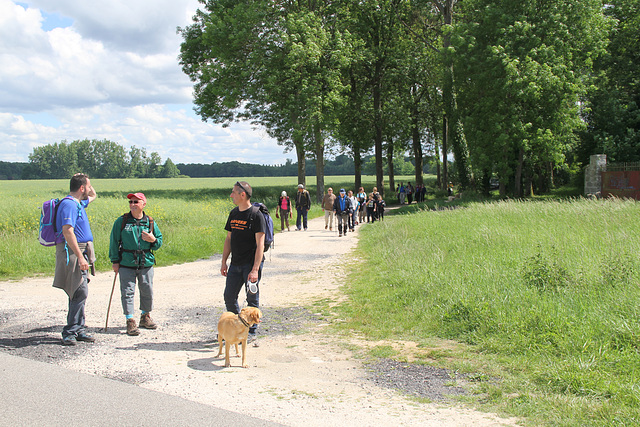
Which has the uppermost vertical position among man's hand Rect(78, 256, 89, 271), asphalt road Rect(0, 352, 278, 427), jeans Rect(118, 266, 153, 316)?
man's hand Rect(78, 256, 89, 271)

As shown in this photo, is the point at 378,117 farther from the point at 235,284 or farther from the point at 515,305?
the point at 235,284

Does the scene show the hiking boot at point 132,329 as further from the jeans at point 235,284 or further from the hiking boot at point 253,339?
the hiking boot at point 253,339

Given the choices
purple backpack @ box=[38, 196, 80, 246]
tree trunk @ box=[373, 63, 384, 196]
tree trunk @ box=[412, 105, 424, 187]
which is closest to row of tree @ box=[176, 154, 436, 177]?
tree trunk @ box=[412, 105, 424, 187]

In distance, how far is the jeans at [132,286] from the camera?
6.44 meters

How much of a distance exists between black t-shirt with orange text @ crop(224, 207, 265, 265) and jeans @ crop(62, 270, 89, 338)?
1.90 metres

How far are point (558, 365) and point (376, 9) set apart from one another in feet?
119

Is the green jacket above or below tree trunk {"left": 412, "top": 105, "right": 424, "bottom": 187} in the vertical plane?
below

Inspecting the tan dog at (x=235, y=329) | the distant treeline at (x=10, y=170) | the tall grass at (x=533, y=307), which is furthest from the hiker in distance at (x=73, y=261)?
the distant treeline at (x=10, y=170)

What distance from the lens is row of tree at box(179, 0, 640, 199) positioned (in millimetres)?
28250

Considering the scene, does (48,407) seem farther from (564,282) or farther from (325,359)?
(564,282)

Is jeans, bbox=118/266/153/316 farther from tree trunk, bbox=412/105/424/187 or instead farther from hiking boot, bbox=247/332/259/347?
tree trunk, bbox=412/105/424/187

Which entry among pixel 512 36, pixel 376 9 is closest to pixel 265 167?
pixel 376 9

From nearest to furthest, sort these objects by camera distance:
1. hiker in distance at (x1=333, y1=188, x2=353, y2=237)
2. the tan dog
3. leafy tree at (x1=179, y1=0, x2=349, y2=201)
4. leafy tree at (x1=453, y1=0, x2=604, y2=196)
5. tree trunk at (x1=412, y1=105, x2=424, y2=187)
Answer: the tan dog → hiker in distance at (x1=333, y1=188, x2=353, y2=237) → leafy tree at (x1=453, y1=0, x2=604, y2=196) → leafy tree at (x1=179, y1=0, x2=349, y2=201) → tree trunk at (x1=412, y1=105, x2=424, y2=187)

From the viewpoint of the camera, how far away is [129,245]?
6465 millimetres
